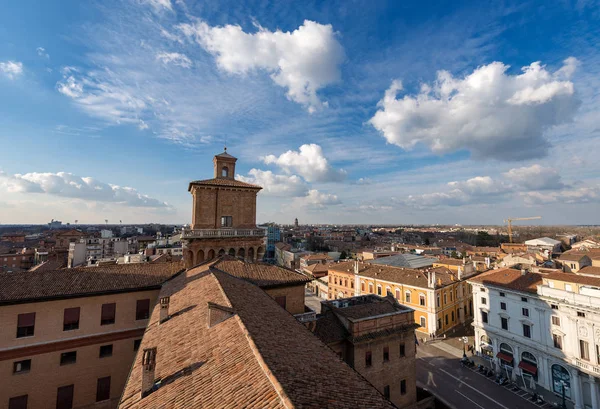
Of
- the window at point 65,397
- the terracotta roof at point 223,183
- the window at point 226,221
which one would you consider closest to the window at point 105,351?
the window at point 65,397

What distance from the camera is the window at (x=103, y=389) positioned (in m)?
17.3

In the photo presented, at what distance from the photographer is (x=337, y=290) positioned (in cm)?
5197

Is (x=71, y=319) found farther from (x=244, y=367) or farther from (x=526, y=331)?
(x=526, y=331)

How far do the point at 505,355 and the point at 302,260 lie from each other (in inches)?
1882

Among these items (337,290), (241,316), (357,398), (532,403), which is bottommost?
(532,403)

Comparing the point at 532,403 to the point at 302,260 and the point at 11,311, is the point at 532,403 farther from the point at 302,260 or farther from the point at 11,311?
the point at 302,260

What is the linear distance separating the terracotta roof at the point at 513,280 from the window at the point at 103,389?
37791 mm

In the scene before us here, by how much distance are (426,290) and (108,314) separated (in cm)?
3626

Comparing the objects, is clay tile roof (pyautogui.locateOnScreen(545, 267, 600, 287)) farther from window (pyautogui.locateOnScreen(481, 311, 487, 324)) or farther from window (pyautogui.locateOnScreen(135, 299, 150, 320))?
window (pyautogui.locateOnScreen(135, 299, 150, 320))

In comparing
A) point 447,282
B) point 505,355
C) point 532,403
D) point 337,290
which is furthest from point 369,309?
point 337,290

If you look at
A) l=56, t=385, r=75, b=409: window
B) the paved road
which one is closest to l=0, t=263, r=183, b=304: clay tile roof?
l=56, t=385, r=75, b=409: window

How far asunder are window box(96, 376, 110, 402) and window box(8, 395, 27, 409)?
3.42 m

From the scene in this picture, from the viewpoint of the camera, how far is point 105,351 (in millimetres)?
18125

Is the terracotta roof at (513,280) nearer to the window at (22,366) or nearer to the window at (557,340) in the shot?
the window at (557,340)
